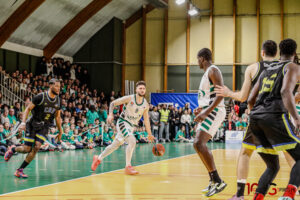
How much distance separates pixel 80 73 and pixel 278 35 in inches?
490

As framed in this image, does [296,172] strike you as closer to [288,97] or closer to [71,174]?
[288,97]

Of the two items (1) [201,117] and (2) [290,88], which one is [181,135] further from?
(2) [290,88]

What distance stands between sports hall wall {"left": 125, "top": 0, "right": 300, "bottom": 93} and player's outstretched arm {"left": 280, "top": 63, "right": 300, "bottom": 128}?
2501cm

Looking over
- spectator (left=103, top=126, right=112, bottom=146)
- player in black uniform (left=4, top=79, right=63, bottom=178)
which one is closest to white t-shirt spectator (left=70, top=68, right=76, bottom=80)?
spectator (left=103, top=126, right=112, bottom=146)

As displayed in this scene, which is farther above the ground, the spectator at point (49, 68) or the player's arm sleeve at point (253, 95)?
the spectator at point (49, 68)

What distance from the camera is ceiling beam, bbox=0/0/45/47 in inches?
825

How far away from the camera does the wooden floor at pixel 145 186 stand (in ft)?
21.8

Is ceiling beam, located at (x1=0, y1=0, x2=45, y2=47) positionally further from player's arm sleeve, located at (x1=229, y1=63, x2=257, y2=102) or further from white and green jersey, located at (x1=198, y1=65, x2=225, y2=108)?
player's arm sleeve, located at (x1=229, y1=63, x2=257, y2=102)

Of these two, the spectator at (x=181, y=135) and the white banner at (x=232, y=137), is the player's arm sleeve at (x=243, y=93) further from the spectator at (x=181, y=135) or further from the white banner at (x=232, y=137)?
the spectator at (x=181, y=135)

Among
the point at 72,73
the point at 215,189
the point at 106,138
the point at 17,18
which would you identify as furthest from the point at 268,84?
the point at 72,73

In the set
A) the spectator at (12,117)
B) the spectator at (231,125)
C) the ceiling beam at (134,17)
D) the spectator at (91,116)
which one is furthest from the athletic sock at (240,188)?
the ceiling beam at (134,17)

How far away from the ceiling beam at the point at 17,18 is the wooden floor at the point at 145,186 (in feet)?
42.6

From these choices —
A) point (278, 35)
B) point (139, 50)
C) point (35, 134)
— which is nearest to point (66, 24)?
point (139, 50)

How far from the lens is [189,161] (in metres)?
12.4
